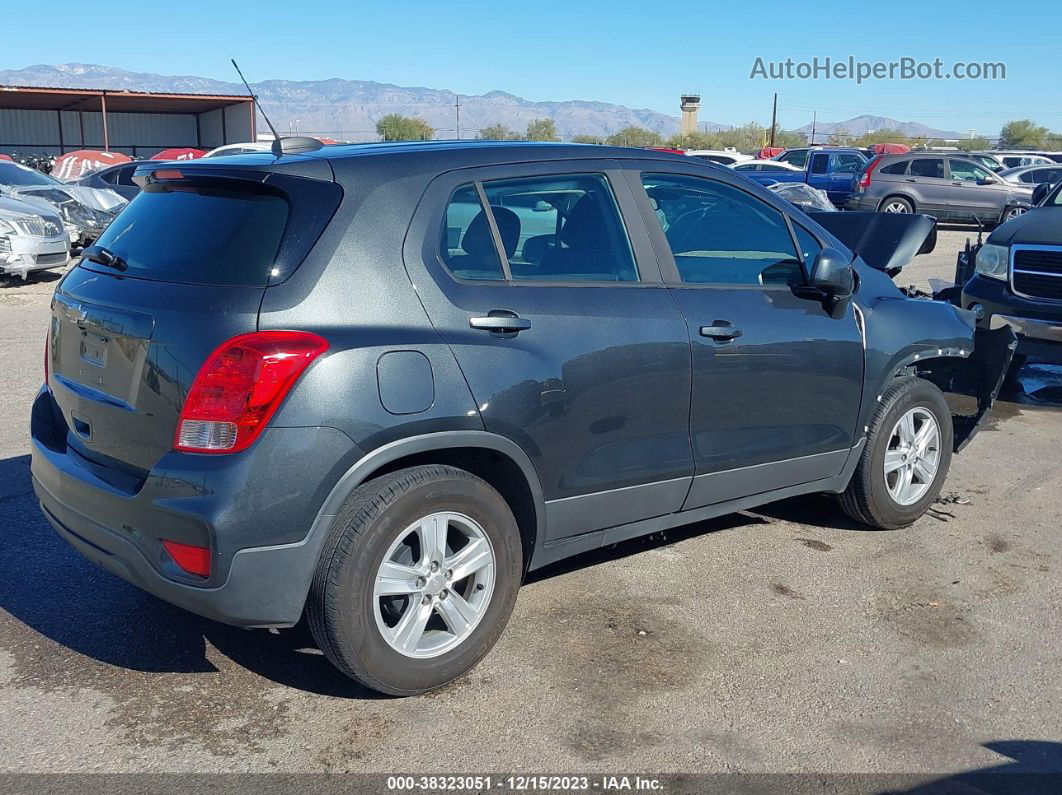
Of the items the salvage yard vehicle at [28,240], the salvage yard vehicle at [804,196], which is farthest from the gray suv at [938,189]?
the salvage yard vehicle at [28,240]

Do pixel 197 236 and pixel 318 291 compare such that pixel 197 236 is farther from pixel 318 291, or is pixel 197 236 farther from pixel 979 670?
pixel 979 670

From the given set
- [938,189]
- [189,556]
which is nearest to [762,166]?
[938,189]

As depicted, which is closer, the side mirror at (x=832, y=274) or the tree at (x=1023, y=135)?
the side mirror at (x=832, y=274)

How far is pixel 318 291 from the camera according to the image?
10.9 ft

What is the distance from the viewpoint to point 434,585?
361cm

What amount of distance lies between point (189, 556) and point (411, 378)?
0.87m

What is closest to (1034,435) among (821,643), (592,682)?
(821,643)

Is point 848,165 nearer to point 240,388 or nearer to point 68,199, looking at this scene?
point 68,199

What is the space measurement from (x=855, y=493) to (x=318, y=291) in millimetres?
3041

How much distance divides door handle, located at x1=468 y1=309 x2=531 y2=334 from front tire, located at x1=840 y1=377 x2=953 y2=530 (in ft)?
7.22

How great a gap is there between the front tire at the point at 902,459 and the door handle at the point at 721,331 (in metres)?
1.16

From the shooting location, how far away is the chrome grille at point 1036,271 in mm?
8008

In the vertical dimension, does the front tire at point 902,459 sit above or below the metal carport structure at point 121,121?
below

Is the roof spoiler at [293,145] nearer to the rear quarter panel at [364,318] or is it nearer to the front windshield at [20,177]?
the rear quarter panel at [364,318]
